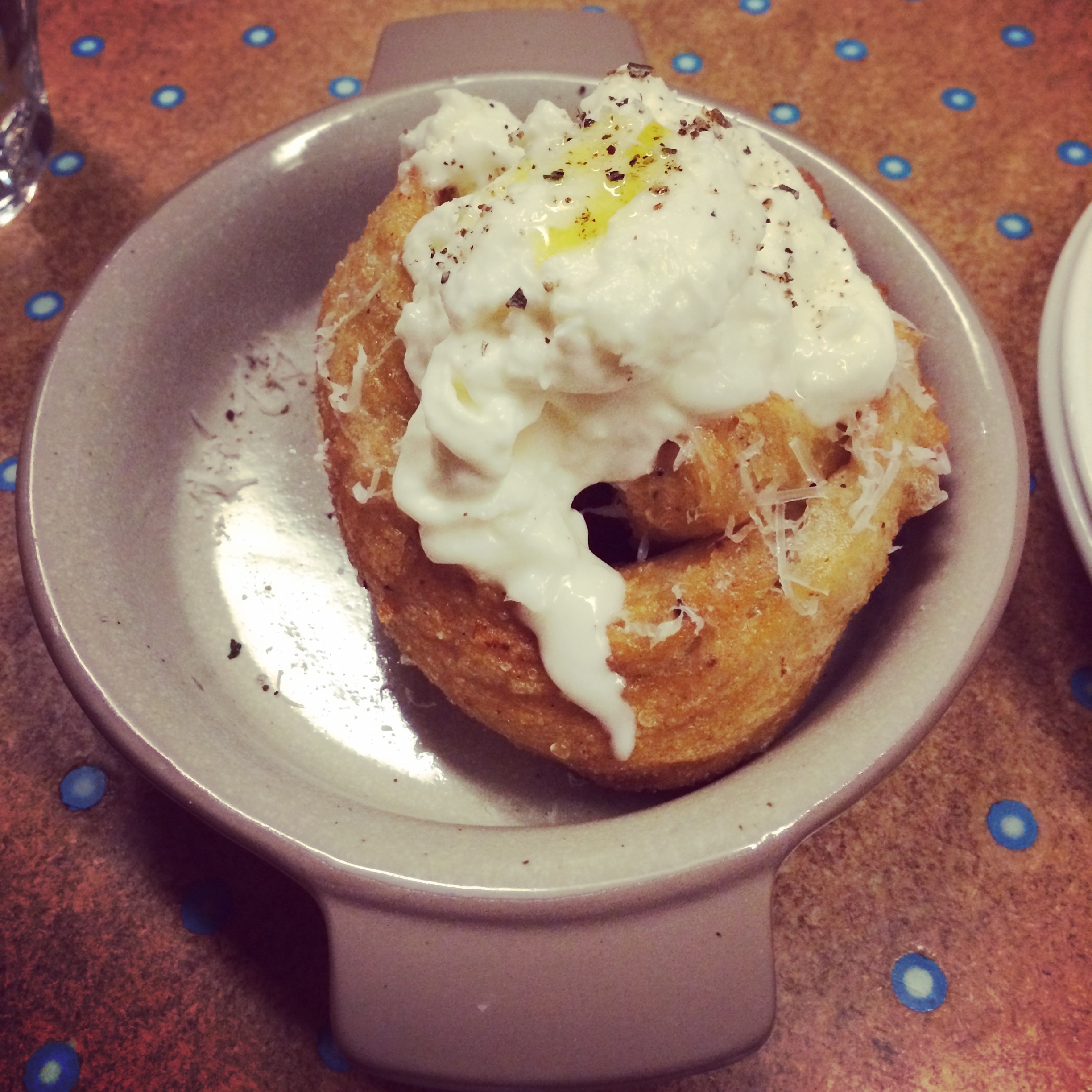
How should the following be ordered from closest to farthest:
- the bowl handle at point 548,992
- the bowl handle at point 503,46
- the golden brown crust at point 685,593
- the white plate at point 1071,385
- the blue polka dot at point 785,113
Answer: the bowl handle at point 548,992 → the golden brown crust at point 685,593 → the white plate at point 1071,385 → the bowl handle at point 503,46 → the blue polka dot at point 785,113

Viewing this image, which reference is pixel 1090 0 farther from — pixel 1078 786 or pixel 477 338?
pixel 477 338

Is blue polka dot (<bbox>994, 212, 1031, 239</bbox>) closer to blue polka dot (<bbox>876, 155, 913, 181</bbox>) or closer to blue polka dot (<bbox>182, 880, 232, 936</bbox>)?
blue polka dot (<bbox>876, 155, 913, 181</bbox>)

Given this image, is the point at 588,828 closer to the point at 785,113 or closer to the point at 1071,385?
the point at 1071,385

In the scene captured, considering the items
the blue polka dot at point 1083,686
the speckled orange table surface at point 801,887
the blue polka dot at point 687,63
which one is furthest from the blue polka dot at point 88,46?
the blue polka dot at point 1083,686

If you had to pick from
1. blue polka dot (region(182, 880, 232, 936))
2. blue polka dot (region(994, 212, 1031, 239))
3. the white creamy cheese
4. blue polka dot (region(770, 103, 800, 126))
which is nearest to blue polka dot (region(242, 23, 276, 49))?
blue polka dot (region(770, 103, 800, 126))

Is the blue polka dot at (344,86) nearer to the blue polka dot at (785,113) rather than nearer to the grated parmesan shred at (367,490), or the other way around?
the blue polka dot at (785,113)

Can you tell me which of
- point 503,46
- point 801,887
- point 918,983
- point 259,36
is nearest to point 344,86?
point 259,36
